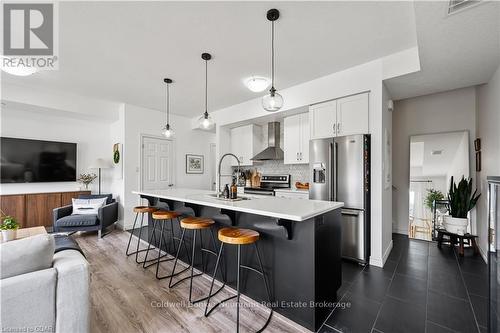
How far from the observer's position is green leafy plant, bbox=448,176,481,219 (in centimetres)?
322

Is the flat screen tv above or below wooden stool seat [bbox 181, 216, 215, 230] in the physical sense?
above

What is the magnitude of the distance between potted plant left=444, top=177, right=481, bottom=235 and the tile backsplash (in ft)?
7.57

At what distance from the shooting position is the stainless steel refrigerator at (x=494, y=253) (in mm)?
1370

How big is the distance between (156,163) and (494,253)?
5546 mm

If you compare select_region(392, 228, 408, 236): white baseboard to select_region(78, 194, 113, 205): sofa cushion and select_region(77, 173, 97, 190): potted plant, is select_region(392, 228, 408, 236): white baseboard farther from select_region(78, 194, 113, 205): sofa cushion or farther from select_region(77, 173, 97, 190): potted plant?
select_region(77, 173, 97, 190): potted plant

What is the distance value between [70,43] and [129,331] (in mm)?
3156

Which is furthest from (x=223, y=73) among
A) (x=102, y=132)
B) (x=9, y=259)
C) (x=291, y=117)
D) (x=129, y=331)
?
(x=102, y=132)

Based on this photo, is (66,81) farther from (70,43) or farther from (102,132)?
(102,132)

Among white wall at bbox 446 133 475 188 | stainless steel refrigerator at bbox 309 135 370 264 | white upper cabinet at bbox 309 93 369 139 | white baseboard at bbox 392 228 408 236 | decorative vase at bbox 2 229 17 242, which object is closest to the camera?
decorative vase at bbox 2 229 17 242

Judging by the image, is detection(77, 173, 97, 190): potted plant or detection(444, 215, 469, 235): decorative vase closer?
detection(444, 215, 469, 235): decorative vase

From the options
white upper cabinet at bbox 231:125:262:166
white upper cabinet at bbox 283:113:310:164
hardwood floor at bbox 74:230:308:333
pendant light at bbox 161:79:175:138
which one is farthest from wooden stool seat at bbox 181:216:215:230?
white upper cabinet at bbox 231:125:262:166

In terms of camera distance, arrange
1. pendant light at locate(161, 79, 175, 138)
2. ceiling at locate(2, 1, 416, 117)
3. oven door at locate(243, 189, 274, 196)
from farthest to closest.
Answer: oven door at locate(243, 189, 274, 196) → pendant light at locate(161, 79, 175, 138) → ceiling at locate(2, 1, 416, 117)

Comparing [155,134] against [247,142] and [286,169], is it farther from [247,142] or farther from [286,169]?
[286,169]

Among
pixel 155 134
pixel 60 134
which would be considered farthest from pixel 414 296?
pixel 60 134
